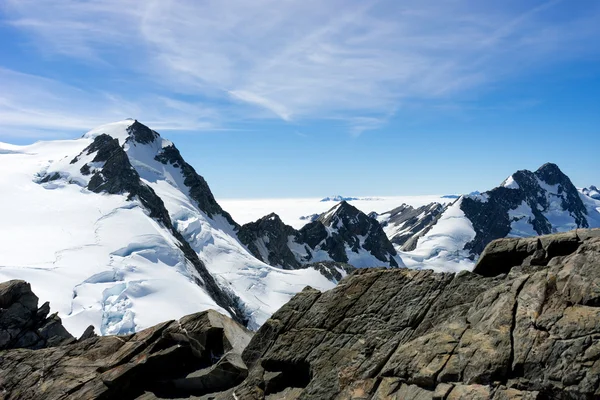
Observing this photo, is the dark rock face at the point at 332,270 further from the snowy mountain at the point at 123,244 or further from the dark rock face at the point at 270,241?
the dark rock face at the point at 270,241

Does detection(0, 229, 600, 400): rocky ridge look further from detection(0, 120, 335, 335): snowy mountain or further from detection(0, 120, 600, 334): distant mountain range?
detection(0, 120, 335, 335): snowy mountain

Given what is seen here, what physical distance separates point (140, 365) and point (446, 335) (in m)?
14.4

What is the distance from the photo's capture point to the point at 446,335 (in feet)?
49.2

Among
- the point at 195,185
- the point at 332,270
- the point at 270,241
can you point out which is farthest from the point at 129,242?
the point at 270,241

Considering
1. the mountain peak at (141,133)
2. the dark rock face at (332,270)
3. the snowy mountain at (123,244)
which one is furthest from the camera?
the mountain peak at (141,133)

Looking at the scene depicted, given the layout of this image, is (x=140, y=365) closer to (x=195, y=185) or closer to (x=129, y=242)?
(x=129, y=242)

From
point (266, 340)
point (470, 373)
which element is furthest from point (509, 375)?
point (266, 340)

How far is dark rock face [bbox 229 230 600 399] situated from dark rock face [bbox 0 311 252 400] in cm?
201

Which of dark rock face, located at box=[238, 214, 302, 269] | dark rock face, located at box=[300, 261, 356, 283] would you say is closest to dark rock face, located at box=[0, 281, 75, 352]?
dark rock face, located at box=[300, 261, 356, 283]

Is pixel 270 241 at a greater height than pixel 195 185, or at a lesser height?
lesser

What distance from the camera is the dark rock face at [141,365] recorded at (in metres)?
20.0

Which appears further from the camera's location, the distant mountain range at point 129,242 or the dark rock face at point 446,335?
the distant mountain range at point 129,242

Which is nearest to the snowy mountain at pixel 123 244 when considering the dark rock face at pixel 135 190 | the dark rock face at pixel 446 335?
the dark rock face at pixel 135 190

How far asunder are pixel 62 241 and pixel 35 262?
13.3 metres
